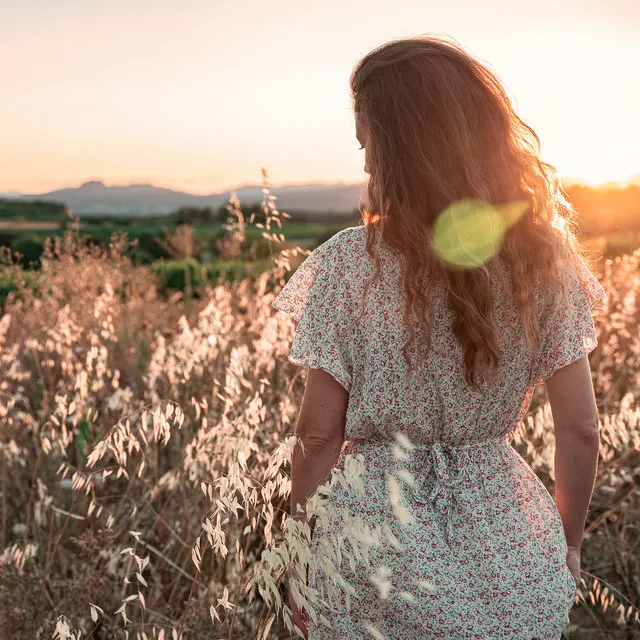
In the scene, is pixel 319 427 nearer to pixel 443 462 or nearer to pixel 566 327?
pixel 443 462

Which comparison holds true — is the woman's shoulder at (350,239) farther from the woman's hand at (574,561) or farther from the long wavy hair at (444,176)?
the woman's hand at (574,561)

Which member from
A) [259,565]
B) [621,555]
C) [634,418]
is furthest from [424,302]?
[621,555]

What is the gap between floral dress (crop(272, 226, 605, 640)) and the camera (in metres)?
1.33

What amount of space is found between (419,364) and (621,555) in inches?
65.0

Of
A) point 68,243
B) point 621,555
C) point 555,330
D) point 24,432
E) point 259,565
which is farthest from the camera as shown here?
point 68,243

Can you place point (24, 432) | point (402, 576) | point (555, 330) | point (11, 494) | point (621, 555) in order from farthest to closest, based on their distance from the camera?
point (24, 432) → point (11, 494) → point (621, 555) → point (555, 330) → point (402, 576)

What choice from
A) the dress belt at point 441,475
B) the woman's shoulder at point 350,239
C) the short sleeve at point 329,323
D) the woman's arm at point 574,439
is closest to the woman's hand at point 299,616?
the dress belt at point 441,475

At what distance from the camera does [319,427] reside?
1.45m

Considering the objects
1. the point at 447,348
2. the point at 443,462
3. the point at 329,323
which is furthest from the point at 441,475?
the point at 329,323

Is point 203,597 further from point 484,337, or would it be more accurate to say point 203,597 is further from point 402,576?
point 484,337

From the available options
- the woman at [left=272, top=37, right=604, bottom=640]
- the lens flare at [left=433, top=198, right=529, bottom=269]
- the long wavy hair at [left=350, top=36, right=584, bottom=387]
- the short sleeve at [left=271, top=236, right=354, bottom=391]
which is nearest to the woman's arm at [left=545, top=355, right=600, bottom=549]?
the woman at [left=272, top=37, right=604, bottom=640]

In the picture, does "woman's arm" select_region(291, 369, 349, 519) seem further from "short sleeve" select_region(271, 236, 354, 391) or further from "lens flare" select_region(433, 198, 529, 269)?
"lens flare" select_region(433, 198, 529, 269)

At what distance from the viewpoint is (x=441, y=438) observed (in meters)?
1.46

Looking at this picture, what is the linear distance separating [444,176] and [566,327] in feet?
1.31
